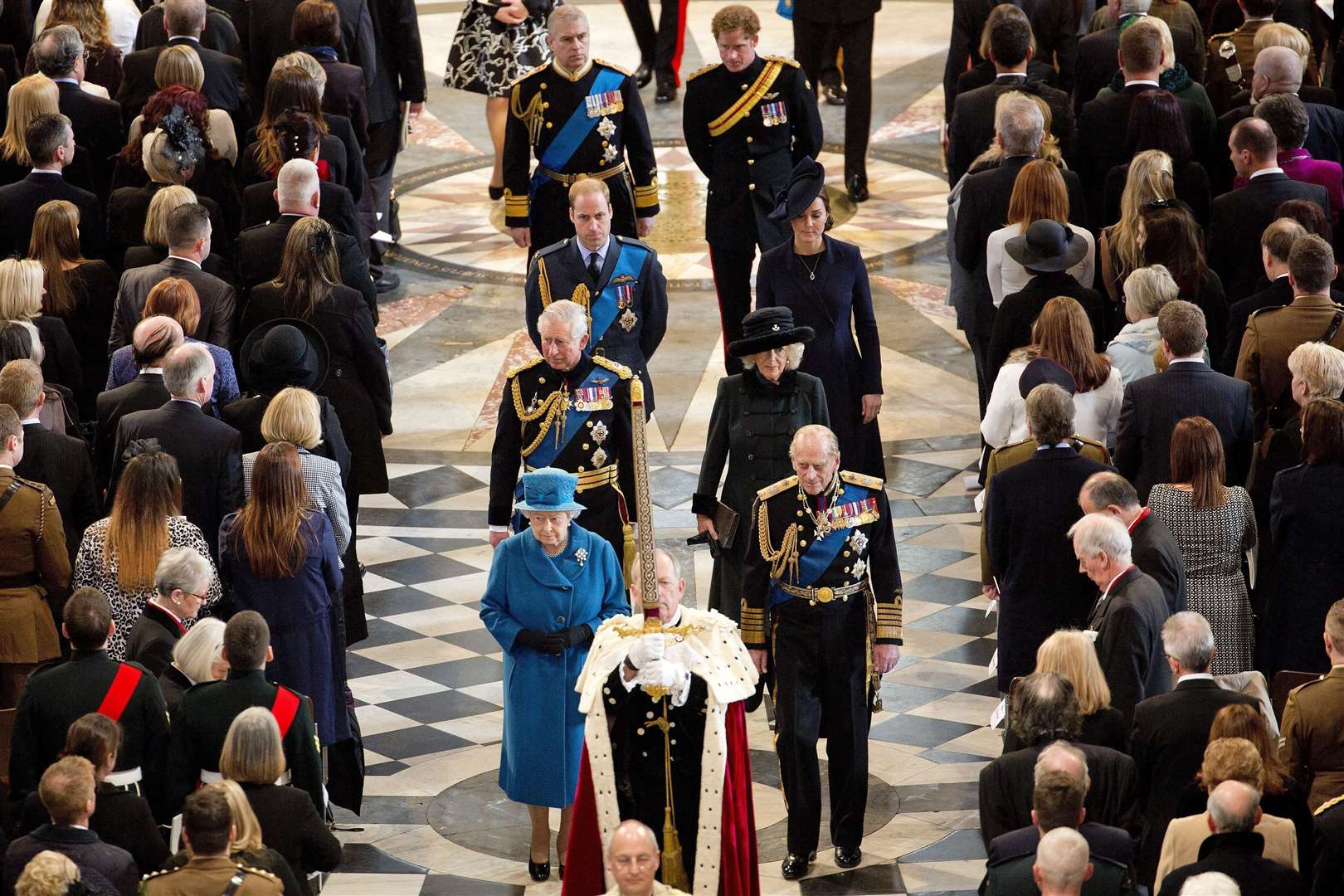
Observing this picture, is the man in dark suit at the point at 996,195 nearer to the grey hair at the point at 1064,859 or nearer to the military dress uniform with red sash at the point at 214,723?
the military dress uniform with red sash at the point at 214,723

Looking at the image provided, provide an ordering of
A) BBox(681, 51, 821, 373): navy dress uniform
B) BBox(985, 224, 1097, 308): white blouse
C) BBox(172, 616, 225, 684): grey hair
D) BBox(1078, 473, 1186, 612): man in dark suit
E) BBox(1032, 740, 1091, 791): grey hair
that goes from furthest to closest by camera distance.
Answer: BBox(681, 51, 821, 373): navy dress uniform < BBox(985, 224, 1097, 308): white blouse < BBox(1078, 473, 1186, 612): man in dark suit < BBox(172, 616, 225, 684): grey hair < BBox(1032, 740, 1091, 791): grey hair

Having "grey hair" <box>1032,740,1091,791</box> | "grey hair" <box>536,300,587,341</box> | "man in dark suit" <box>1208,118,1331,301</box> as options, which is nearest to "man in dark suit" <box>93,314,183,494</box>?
"grey hair" <box>536,300,587,341</box>

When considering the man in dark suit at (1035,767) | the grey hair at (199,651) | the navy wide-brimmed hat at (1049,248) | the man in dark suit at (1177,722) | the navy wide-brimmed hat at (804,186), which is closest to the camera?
the man in dark suit at (1035,767)

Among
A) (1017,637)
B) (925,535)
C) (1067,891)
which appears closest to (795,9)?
(925,535)

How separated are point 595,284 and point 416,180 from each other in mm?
7340

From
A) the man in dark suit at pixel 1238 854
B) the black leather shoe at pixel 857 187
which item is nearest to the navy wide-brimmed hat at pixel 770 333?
the man in dark suit at pixel 1238 854

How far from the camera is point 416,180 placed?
1725cm

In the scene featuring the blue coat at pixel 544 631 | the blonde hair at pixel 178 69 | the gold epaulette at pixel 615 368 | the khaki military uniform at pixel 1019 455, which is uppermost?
the blonde hair at pixel 178 69

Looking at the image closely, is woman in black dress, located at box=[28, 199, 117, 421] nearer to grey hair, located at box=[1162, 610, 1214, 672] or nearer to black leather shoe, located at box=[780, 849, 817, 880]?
black leather shoe, located at box=[780, 849, 817, 880]

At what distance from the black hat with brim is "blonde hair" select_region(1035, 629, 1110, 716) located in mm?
3408

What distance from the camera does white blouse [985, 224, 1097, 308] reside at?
10031 millimetres

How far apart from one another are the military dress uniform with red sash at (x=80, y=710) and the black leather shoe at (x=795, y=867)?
7.69ft

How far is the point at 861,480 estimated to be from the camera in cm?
805

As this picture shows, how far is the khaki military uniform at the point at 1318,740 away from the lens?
685 cm
